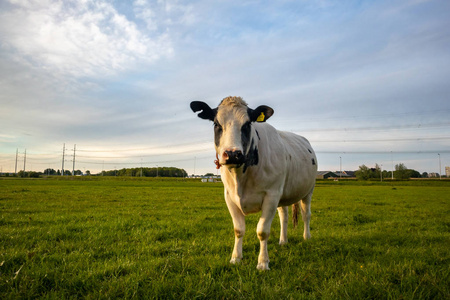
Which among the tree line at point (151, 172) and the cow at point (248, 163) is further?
the tree line at point (151, 172)

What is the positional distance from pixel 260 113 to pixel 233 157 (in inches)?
50.7

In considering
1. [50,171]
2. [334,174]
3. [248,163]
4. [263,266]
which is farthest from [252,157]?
[50,171]

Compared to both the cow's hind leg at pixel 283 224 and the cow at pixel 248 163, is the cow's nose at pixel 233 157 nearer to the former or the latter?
the cow at pixel 248 163

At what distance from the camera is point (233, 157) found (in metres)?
3.54

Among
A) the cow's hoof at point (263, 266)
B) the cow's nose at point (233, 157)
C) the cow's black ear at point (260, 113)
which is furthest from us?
the cow's black ear at point (260, 113)

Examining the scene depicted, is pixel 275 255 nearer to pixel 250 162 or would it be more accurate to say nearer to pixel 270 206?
pixel 270 206

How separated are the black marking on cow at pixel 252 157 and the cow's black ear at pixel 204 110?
2.72 ft

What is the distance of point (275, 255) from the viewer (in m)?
4.82

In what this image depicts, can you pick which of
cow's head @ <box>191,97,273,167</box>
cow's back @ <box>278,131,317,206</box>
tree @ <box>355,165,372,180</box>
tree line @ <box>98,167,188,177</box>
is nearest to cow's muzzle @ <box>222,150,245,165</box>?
cow's head @ <box>191,97,273,167</box>

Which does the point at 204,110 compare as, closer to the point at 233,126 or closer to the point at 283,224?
the point at 233,126

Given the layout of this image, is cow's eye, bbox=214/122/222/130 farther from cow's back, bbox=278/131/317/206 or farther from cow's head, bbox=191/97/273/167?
cow's back, bbox=278/131/317/206

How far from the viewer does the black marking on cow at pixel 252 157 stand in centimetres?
421

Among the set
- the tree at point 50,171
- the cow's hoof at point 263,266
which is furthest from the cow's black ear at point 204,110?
the tree at point 50,171

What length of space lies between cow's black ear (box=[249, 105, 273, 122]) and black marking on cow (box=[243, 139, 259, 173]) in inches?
17.6
